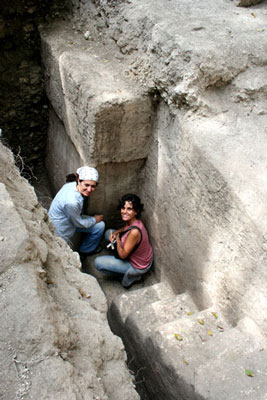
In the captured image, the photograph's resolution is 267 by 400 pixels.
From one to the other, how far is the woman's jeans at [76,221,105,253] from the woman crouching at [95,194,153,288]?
0.16 meters

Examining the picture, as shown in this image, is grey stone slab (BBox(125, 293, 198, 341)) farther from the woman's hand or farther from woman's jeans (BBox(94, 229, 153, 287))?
the woman's hand

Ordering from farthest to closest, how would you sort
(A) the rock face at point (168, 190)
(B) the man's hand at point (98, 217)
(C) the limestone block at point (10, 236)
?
1. (B) the man's hand at point (98, 217)
2. (A) the rock face at point (168, 190)
3. (C) the limestone block at point (10, 236)

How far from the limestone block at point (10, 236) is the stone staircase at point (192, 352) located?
164cm

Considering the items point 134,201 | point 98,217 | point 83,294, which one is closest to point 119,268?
point 98,217

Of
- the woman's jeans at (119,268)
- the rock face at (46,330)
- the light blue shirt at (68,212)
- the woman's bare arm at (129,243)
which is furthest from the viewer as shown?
the woman's jeans at (119,268)

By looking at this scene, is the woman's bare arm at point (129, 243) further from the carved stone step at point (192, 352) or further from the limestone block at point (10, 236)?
the limestone block at point (10, 236)

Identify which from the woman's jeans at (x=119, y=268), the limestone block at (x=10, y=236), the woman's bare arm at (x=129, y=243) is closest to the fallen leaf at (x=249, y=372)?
the limestone block at (x=10, y=236)

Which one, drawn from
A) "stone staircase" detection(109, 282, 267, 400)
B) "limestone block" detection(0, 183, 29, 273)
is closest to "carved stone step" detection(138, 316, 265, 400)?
"stone staircase" detection(109, 282, 267, 400)

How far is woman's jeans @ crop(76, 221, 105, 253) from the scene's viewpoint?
4.71 m

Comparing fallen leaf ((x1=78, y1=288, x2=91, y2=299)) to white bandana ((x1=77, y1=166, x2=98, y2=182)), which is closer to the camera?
fallen leaf ((x1=78, y1=288, x2=91, y2=299))

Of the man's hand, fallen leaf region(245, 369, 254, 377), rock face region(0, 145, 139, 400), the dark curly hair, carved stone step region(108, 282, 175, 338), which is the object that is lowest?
carved stone step region(108, 282, 175, 338)

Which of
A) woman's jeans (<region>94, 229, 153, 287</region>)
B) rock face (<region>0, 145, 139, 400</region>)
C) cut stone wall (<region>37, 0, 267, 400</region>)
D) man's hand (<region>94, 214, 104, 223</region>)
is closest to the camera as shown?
rock face (<region>0, 145, 139, 400</region>)

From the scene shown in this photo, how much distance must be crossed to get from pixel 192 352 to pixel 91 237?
2.23 metres

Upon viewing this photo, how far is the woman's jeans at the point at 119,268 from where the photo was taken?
4.45 meters
